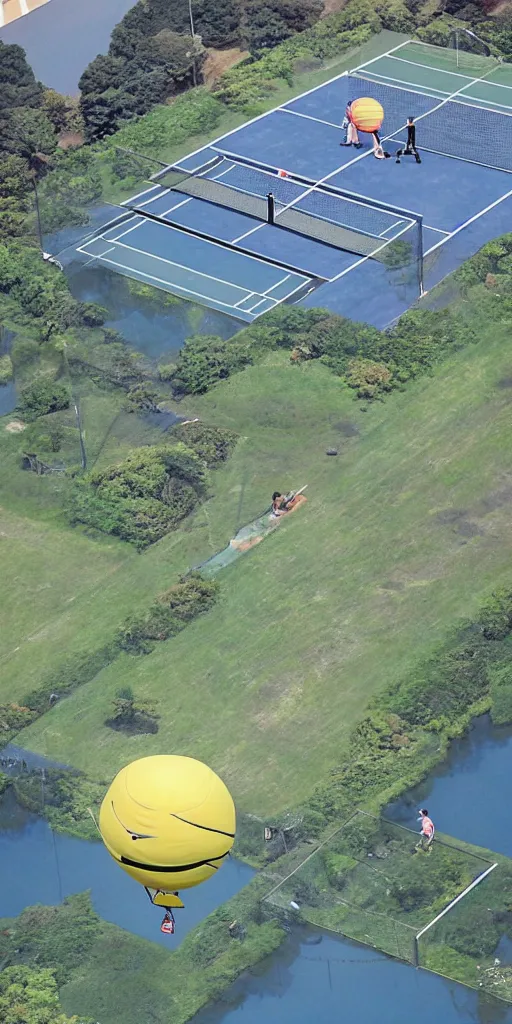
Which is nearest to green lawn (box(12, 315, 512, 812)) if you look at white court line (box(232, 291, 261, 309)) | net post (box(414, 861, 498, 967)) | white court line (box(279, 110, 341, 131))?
white court line (box(232, 291, 261, 309))

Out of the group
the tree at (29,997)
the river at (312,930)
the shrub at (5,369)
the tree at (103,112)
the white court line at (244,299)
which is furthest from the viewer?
the tree at (103,112)

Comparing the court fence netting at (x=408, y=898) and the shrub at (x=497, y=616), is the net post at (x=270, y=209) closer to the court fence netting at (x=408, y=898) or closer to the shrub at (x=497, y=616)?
the shrub at (x=497, y=616)

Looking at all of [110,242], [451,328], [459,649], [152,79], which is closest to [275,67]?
[152,79]

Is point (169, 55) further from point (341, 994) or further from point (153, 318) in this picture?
point (341, 994)

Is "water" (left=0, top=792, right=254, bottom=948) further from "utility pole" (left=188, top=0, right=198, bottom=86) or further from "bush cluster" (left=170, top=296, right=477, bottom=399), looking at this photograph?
"utility pole" (left=188, top=0, right=198, bottom=86)

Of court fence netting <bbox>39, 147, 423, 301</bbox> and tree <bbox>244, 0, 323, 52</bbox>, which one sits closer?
court fence netting <bbox>39, 147, 423, 301</bbox>

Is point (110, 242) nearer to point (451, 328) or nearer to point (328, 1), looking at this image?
point (451, 328)

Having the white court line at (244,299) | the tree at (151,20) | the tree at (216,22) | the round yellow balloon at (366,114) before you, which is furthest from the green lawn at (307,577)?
the tree at (216,22)
